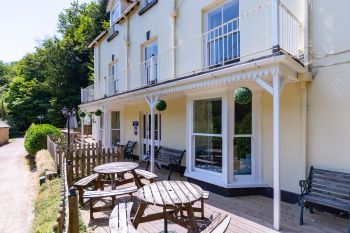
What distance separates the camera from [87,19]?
30750 millimetres

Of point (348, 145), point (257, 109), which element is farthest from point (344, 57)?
point (257, 109)

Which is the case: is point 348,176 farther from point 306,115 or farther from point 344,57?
point 344,57

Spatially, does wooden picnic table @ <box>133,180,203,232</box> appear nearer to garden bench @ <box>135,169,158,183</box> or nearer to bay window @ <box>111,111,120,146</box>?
garden bench @ <box>135,169,158,183</box>

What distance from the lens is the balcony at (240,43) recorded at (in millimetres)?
5582

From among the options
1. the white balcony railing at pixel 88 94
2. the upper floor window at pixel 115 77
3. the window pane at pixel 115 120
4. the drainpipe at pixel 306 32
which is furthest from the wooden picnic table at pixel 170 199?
the white balcony railing at pixel 88 94

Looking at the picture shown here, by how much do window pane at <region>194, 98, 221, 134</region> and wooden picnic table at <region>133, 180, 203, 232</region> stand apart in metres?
2.88

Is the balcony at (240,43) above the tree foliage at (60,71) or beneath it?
beneath

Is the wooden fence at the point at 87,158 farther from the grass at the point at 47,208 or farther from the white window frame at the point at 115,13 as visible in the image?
the white window frame at the point at 115,13

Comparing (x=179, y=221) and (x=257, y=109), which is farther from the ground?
(x=257, y=109)

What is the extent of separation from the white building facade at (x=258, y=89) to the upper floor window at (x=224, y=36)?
0.03m

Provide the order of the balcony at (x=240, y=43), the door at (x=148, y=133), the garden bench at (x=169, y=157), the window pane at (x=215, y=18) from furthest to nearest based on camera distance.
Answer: the door at (x=148, y=133) < the garden bench at (x=169, y=157) < the window pane at (x=215, y=18) < the balcony at (x=240, y=43)

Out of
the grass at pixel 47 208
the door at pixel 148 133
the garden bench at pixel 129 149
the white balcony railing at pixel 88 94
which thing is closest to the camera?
the grass at pixel 47 208

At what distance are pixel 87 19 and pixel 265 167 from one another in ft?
98.6

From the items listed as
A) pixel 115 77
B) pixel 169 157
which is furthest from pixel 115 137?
pixel 169 157
